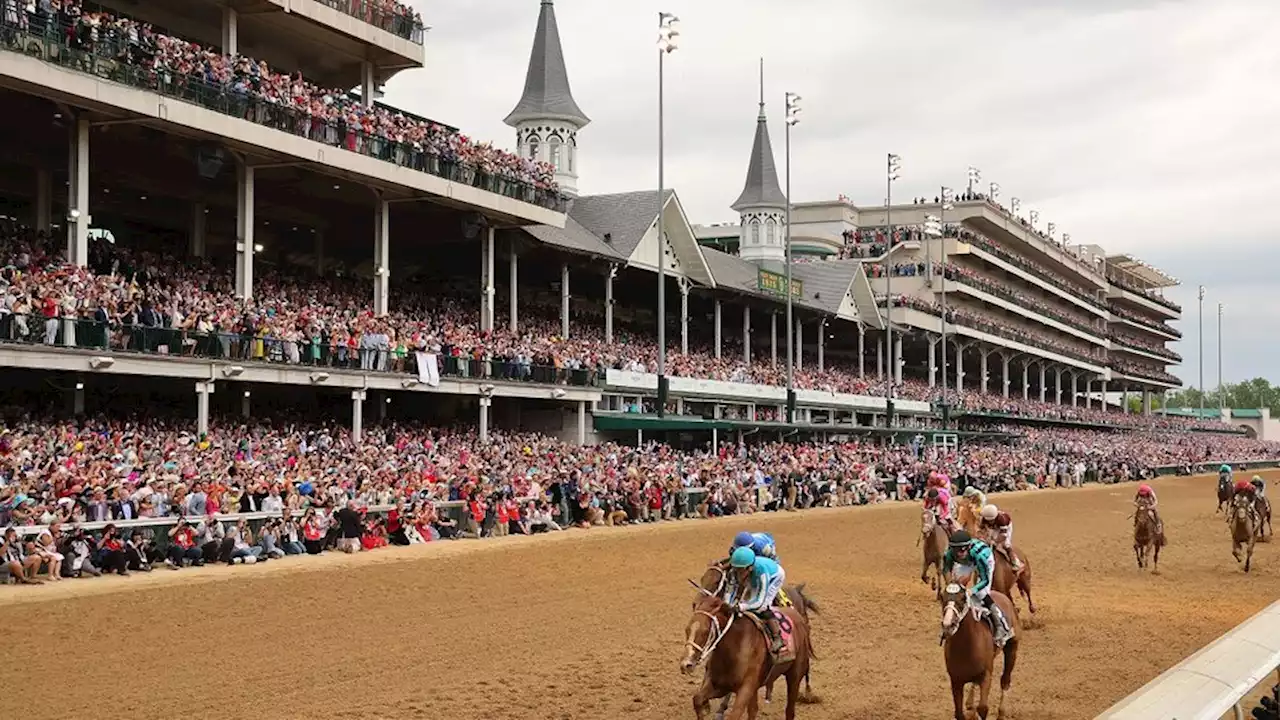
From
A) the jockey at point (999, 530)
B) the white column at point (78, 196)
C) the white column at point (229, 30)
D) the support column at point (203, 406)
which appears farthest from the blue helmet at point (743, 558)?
the white column at point (229, 30)

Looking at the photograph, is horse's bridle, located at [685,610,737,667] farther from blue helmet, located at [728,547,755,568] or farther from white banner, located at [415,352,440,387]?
white banner, located at [415,352,440,387]

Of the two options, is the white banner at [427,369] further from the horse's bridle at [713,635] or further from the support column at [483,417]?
the horse's bridle at [713,635]

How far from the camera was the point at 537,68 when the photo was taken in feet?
172

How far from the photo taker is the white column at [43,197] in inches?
1128

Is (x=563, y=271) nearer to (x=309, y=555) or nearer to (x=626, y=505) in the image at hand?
(x=626, y=505)

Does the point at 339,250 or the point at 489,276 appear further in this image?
the point at 339,250

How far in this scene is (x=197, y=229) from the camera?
104ft

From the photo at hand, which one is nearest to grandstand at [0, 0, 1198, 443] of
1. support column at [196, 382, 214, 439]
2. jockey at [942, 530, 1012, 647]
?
support column at [196, 382, 214, 439]

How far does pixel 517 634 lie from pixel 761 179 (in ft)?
191

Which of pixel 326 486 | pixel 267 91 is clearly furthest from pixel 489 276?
pixel 326 486

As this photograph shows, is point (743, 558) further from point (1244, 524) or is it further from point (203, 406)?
point (203, 406)

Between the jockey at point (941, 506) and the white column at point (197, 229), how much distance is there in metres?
20.9

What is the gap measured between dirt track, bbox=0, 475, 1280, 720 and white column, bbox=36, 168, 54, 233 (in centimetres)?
1372

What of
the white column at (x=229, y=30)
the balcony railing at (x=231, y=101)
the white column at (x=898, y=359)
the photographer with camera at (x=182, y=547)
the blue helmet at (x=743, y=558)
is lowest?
the photographer with camera at (x=182, y=547)
